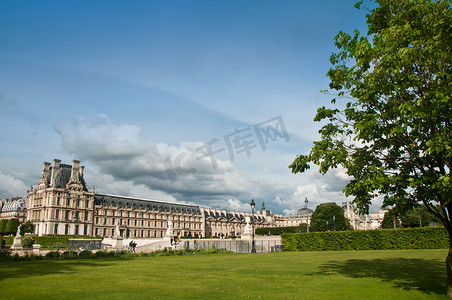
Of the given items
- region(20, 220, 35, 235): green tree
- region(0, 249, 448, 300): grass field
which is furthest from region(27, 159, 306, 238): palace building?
region(0, 249, 448, 300): grass field

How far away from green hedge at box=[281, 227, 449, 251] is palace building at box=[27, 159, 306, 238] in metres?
38.8

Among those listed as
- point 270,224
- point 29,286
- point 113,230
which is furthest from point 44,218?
point 270,224

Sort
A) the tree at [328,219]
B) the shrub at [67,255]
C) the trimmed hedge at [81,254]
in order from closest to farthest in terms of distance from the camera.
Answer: the trimmed hedge at [81,254]
the shrub at [67,255]
the tree at [328,219]

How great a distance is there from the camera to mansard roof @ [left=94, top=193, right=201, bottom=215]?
379ft

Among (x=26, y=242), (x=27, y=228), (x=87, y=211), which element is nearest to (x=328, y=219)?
(x=87, y=211)

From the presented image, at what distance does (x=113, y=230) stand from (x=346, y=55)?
371 ft

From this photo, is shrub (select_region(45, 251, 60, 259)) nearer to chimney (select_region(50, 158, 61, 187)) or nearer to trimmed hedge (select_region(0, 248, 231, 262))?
trimmed hedge (select_region(0, 248, 231, 262))

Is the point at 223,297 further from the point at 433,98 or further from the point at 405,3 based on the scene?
the point at 405,3

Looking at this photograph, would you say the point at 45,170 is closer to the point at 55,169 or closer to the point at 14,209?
the point at 55,169

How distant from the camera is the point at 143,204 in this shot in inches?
5123

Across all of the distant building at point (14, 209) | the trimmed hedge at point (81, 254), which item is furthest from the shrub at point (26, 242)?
the distant building at point (14, 209)

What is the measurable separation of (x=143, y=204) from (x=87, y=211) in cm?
2776

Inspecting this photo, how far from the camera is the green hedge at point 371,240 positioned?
41.8 meters

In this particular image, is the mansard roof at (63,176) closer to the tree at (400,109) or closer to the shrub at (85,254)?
the shrub at (85,254)
